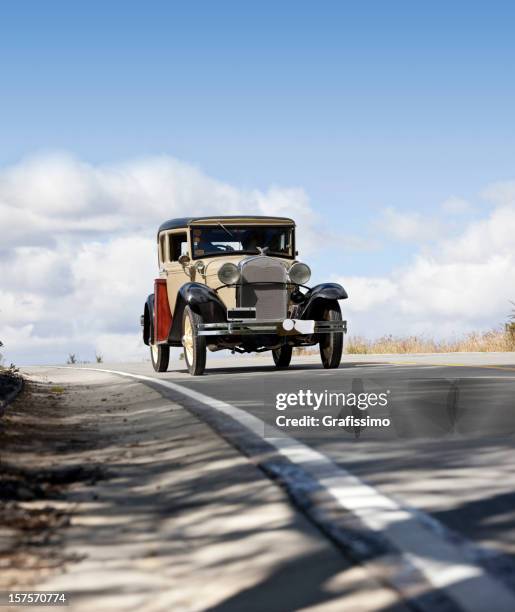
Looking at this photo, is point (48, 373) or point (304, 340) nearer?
point (304, 340)

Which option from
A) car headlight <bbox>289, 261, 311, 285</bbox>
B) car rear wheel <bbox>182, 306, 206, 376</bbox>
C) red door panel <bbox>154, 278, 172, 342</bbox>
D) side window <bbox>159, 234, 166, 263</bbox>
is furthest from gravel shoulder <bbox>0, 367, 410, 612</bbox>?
side window <bbox>159, 234, 166, 263</bbox>

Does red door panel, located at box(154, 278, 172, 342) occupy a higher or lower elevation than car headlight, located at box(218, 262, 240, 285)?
lower

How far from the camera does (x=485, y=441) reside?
7863mm

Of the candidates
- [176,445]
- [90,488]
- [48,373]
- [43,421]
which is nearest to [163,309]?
[48,373]

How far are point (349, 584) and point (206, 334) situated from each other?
569 inches

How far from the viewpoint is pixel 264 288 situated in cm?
1958

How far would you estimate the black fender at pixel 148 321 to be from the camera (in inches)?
841

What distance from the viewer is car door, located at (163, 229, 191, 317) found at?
65.9 feet

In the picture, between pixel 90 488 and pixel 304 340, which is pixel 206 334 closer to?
pixel 304 340

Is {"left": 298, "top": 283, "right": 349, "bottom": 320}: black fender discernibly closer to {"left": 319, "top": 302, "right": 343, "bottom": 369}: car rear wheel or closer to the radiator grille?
{"left": 319, "top": 302, "right": 343, "bottom": 369}: car rear wheel

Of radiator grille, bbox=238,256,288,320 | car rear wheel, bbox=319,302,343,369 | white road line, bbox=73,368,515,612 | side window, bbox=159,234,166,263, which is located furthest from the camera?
A: side window, bbox=159,234,166,263

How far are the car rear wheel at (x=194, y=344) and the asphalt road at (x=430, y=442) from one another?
117 inches

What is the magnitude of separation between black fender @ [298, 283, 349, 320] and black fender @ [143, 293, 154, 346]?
3126 millimetres

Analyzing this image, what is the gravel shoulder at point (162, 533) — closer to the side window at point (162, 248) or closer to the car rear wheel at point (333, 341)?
the car rear wheel at point (333, 341)
